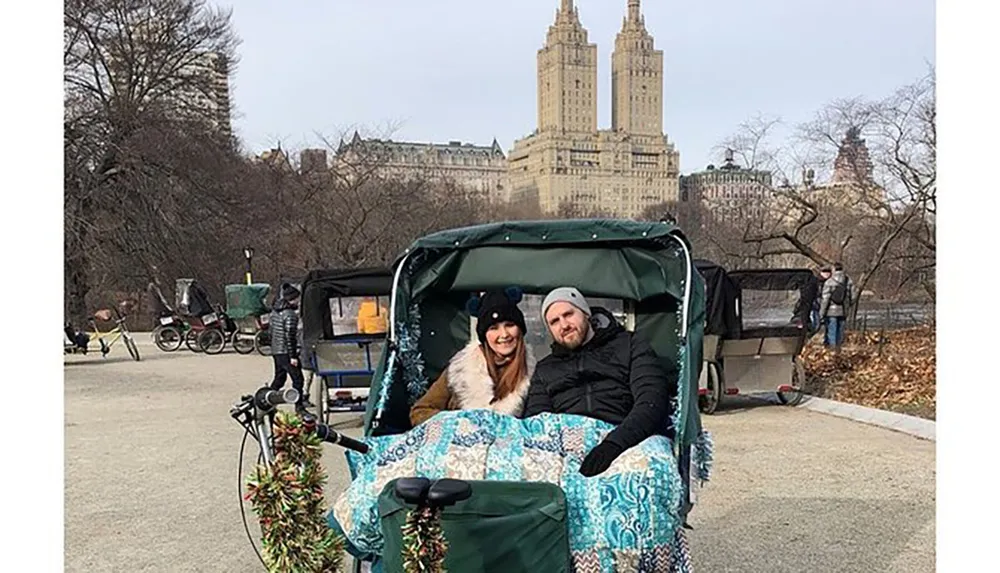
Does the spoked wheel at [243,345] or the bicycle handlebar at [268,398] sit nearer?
the bicycle handlebar at [268,398]

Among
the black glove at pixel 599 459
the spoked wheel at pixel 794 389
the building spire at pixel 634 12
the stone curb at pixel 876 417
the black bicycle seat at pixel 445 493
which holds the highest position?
the building spire at pixel 634 12

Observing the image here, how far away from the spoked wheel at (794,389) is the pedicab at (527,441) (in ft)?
19.7

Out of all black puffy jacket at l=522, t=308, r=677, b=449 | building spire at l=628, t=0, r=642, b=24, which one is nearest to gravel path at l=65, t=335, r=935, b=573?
black puffy jacket at l=522, t=308, r=677, b=449

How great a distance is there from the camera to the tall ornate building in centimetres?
5450

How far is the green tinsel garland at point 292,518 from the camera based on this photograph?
9.50ft

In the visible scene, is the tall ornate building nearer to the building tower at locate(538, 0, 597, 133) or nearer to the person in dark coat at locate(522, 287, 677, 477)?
the building tower at locate(538, 0, 597, 133)

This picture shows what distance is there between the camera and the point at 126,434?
9.48m

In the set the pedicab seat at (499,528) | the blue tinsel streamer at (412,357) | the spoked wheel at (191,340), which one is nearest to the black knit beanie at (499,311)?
the blue tinsel streamer at (412,357)

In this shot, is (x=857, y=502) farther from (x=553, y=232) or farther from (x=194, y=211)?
(x=194, y=211)

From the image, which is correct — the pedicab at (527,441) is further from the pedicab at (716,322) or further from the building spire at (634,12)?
the building spire at (634,12)

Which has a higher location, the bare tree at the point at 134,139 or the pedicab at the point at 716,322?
the bare tree at the point at 134,139

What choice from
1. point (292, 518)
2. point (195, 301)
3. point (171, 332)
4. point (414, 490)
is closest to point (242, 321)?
point (195, 301)

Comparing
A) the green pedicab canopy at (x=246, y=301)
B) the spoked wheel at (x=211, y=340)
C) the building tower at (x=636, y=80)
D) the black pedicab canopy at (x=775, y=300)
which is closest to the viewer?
the black pedicab canopy at (x=775, y=300)
